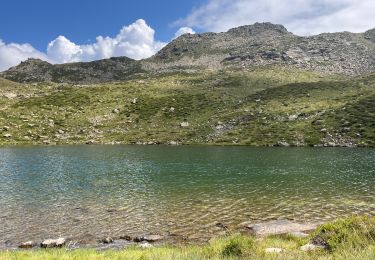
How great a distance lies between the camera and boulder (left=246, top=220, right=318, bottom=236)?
26.1 metres

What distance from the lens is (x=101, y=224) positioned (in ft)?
94.8

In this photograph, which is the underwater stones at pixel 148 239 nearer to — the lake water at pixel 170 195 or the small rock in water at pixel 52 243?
the lake water at pixel 170 195

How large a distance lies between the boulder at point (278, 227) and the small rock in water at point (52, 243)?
12.6 meters

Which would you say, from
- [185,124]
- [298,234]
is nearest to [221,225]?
[298,234]

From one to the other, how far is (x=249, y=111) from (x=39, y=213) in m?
112

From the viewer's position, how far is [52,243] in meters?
23.8

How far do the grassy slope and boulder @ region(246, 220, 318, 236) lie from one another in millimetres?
81796

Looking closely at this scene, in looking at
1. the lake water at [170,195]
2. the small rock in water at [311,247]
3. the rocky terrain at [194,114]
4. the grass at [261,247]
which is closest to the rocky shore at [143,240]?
the lake water at [170,195]

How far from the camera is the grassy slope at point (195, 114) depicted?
115562mm

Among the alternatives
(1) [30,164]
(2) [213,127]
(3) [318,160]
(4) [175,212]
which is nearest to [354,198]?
(4) [175,212]

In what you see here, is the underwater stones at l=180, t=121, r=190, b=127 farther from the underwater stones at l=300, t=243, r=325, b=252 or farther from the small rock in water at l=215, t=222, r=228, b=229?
the underwater stones at l=300, t=243, r=325, b=252

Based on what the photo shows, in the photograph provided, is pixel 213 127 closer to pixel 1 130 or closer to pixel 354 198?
pixel 1 130

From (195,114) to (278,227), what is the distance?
4504 inches

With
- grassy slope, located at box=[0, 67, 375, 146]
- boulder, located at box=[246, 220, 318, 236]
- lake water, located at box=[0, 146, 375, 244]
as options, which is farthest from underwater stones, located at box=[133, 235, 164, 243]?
grassy slope, located at box=[0, 67, 375, 146]
